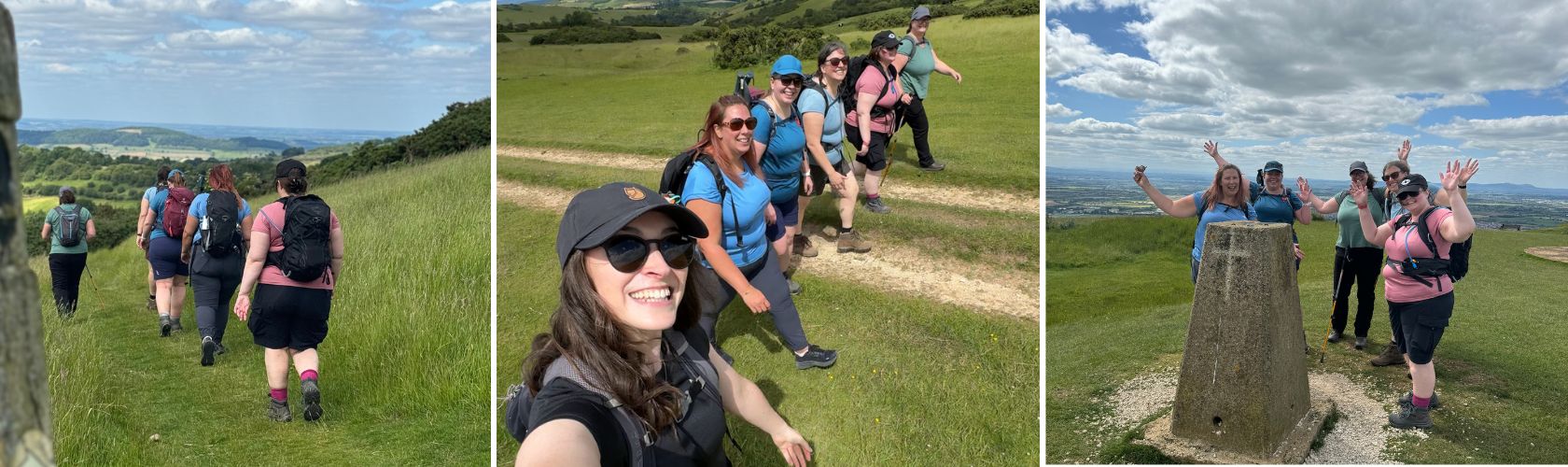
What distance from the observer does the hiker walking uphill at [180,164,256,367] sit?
8.80 meters

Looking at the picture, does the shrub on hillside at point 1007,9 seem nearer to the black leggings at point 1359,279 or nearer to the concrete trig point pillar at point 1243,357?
Answer: the black leggings at point 1359,279

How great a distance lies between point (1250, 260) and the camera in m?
5.93

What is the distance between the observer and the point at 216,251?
913 cm

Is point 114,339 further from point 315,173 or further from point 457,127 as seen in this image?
point 315,173

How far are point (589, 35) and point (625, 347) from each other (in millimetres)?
54459

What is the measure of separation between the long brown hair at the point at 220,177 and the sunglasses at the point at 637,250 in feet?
25.6

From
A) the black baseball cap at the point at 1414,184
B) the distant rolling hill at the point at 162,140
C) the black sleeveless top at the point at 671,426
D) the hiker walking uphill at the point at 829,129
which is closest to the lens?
the black sleeveless top at the point at 671,426

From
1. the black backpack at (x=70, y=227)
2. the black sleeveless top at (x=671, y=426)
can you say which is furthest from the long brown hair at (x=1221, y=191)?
the black backpack at (x=70, y=227)

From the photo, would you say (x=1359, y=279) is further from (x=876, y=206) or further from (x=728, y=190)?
(x=728, y=190)

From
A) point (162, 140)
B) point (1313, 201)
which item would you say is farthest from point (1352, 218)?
point (162, 140)

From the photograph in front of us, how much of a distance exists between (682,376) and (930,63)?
9032 mm

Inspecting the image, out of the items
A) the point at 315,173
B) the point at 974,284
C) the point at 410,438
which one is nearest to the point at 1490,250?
the point at 974,284

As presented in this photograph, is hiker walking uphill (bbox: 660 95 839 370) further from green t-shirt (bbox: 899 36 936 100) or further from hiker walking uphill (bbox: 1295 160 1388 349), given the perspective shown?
green t-shirt (bbox: 899 36 936 100)

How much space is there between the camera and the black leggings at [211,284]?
9.10 metres
